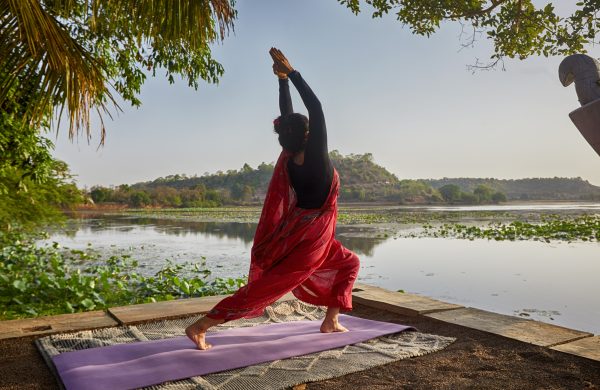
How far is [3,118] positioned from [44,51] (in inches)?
80.1

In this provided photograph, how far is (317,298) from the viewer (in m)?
3.15

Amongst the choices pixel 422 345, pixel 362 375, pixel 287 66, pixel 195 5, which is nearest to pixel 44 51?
pixel 195 5

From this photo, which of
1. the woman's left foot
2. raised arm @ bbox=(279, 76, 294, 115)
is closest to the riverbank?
the woman's left foot

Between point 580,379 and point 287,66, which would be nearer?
point 580,379

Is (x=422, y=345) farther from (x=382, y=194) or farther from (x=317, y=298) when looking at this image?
(x=382, y=194)

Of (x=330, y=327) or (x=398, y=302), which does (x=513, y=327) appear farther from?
(x=330, y=327)

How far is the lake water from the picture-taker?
596cm

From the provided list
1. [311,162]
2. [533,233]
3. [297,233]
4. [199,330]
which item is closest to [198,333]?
[199,330]

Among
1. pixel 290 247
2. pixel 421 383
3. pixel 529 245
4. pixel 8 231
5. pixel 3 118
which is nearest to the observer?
pixel 421 383

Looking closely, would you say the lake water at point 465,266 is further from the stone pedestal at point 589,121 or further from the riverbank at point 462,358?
the stone pedestal at point 589,121

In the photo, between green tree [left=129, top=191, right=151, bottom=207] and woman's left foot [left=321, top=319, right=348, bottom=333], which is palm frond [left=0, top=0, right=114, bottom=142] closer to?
woman's left foot [left=321, top=319, right=348, bottom=333]

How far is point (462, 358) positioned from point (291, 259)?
3.47 feet

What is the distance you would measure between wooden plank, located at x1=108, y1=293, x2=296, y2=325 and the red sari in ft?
3.14

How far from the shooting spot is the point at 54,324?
3.38 m
